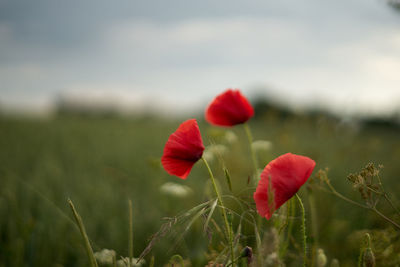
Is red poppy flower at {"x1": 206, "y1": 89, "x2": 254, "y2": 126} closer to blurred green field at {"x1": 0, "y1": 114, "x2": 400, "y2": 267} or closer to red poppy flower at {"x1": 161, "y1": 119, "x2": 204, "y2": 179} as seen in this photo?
blurred green field at {"x1": 0, "y1": 114, "x2": 400, "y2": 267}

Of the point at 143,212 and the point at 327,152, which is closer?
the point at 143,212

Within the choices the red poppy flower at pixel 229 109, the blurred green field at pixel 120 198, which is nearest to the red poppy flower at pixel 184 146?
the blurred green field at pixel 120 198

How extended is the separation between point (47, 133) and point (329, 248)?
4481mm

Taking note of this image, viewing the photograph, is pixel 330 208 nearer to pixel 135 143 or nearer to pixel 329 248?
pixel 329 248

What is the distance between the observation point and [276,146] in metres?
3.01

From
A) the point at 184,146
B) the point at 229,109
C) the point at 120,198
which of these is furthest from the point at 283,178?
the point at 120,198

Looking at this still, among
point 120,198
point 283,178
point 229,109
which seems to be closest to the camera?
point 283,178

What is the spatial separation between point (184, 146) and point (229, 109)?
28 cm

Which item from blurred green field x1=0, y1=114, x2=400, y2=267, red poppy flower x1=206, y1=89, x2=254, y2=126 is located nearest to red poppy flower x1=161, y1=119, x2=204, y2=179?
blurred green field x1=0, y1=114, x2=400, y2=267

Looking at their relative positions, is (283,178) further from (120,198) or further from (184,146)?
(120,198)

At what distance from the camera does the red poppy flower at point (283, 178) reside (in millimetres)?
587

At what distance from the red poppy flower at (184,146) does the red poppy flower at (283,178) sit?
0.48 feet

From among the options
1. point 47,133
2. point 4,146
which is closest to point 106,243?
point 4,146

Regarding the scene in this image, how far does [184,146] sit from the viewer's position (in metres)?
0.66
